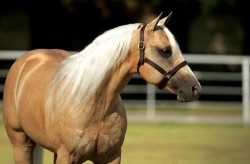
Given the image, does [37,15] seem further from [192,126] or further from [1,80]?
[192,126]

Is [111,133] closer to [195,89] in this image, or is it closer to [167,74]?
[167,74]

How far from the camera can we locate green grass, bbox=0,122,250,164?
930 centimetres

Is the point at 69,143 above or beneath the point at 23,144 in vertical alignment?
above

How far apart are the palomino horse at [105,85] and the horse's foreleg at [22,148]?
69 cm

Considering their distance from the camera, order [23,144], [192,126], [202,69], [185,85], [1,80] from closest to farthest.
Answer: [185,85] < [23,144] < [192,126] < [1,80] < [202,69]

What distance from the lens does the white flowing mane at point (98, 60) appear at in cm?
536

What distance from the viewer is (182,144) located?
37.2 ft

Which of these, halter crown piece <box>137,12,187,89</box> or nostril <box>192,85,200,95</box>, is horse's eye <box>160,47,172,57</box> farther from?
nostril <box>192,85,200,95</box>

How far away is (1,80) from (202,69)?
6.27 metres

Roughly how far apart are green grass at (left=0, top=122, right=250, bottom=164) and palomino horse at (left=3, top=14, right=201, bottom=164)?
11.2 feet

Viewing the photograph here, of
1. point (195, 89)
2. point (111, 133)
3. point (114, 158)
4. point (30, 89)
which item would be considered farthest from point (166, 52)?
point (30, 89)

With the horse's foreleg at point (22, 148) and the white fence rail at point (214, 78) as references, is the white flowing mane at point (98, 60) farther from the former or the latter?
the white fence rail at point (214, 78)

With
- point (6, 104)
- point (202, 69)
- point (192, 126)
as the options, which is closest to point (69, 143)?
point (6, 104)

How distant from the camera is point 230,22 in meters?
22.5
